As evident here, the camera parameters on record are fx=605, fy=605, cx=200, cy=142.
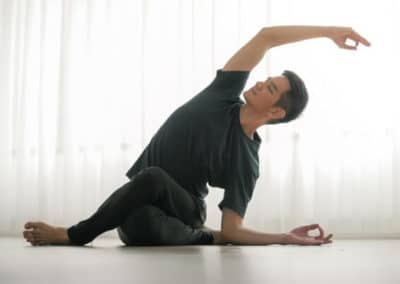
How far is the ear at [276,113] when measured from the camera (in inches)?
70.9

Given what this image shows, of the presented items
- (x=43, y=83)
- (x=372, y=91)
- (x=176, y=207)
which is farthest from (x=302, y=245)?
(x=43, y=83)

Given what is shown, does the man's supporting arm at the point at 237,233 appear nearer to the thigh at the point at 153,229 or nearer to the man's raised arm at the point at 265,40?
the thigh at the point at 153,229

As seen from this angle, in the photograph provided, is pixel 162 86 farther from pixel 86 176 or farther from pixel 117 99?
pixel 86 176

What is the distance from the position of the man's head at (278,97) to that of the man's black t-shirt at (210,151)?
0.22 feet

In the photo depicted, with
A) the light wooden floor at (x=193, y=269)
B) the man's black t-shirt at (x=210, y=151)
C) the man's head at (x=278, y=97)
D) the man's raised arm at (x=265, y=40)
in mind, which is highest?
the man's raised arm at (x=265, y=40)

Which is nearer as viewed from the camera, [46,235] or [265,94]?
[46,235]

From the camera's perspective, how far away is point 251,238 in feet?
5.48

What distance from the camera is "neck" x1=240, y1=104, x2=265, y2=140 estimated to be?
1.78 meters

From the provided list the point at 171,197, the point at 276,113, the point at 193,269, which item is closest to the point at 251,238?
the point at 171,197

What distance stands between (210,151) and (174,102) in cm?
89

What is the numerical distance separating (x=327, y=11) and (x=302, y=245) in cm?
123

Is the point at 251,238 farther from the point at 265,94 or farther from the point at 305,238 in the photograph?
the point at 265,94

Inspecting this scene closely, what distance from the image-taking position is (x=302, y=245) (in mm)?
1658

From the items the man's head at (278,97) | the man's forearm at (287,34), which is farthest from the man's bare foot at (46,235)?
the man's forearm at (287,34)
